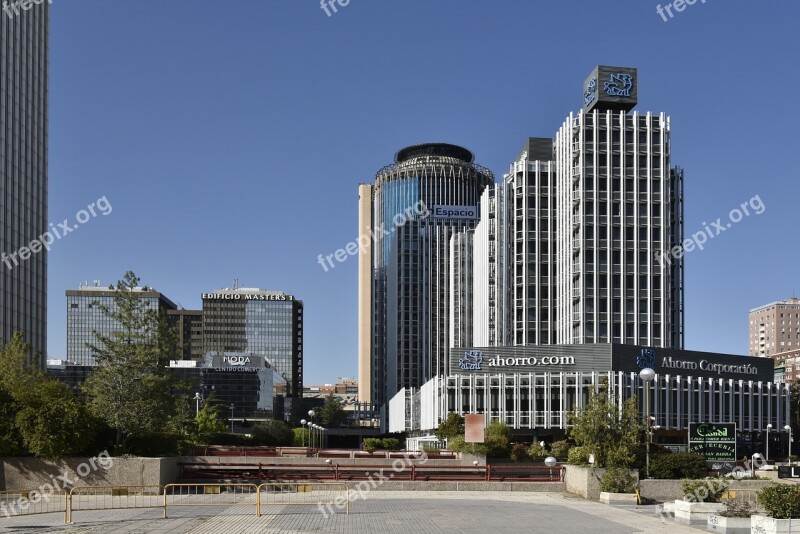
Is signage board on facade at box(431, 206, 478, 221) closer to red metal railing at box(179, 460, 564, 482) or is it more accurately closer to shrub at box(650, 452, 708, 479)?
red metal railing at box(179, 460, 564, 482)

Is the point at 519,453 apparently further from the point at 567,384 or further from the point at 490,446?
the point at 567,384

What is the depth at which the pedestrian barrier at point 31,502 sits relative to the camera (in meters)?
31.5

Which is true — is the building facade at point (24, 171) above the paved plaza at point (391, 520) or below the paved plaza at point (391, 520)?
above

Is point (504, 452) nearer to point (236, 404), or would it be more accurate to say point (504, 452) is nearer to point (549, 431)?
point (549, 431)

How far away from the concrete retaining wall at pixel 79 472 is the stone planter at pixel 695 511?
21.1 meters

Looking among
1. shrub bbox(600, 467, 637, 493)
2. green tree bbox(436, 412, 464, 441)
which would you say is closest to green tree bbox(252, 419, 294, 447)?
green tree bbox(436, 412, 464, 441)

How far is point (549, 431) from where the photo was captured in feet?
287

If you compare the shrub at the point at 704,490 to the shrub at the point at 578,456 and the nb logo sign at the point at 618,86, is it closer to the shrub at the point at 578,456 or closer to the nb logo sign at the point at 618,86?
the shrub at the point at 578,456

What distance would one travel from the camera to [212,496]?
119ft

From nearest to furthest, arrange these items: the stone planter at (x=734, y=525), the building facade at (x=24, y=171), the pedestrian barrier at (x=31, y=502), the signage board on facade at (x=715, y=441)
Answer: the stone planter at (x=734, y=525), the pedestrian barrier at (x=31, y=502), the signage board on facade at (x=715, y=441), the building facade at (x=24, y=171)

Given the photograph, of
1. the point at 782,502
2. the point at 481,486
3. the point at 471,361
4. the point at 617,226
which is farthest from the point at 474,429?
the point at 617,226

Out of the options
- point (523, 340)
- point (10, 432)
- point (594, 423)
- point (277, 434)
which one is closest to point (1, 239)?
point (277, 434)

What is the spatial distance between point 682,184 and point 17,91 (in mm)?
84747

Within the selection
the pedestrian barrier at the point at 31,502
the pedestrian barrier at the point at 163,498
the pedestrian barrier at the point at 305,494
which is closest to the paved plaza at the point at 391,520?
A: the pedestrian barrier at the point at 163,498
